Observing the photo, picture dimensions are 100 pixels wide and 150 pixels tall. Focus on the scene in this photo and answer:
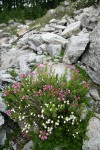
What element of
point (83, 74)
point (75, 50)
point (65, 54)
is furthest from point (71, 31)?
point (83, 74)

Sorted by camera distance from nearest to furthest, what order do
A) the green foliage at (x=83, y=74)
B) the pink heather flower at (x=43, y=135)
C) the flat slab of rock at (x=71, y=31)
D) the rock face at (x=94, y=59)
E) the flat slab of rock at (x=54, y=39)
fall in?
the pink heather flower at (x=43, y=135) → the rock face at (x=94, y=59) → the green foliage at (x=83, y=74) → the flat slab of rock at (x=54, y=39) → the flat slab of rock at (x=71, y=31)

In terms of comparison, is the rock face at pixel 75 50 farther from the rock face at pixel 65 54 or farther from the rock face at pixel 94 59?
the rock face at pixel 94 59

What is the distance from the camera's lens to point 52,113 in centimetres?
895

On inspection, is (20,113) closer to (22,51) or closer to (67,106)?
(67,106)

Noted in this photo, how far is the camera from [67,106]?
9.38m

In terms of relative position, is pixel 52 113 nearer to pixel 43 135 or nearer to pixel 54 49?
pixel 43 135

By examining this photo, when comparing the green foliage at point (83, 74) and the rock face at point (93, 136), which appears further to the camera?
the green foliage at point (83, 74)

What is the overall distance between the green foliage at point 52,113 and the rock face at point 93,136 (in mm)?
203

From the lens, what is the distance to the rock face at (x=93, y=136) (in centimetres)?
924

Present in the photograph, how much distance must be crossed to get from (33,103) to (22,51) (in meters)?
5.64

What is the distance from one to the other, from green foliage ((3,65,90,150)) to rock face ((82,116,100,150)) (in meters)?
0.20

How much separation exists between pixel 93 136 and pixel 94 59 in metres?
3.40

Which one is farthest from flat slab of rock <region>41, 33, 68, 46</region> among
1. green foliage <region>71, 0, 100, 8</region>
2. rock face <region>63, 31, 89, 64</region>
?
green foliage <region>71, 0, 100, 8</region>

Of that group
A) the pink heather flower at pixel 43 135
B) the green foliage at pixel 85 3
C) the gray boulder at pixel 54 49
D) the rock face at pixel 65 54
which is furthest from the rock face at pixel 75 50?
the green foliage at pixel 85 3
